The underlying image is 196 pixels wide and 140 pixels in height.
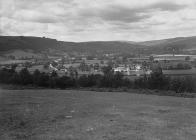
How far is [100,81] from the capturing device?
43688mm

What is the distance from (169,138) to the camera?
28.8 ft

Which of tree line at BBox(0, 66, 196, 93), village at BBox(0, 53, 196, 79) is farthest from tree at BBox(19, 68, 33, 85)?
village at BBox(0, 53, 196, 79)

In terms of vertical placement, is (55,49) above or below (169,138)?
above

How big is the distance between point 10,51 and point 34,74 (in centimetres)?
3300

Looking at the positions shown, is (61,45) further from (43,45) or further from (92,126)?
(92,126)

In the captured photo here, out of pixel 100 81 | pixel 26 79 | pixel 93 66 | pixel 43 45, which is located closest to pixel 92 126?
pixel 100 81


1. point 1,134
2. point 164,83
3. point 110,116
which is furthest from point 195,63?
point 1,134

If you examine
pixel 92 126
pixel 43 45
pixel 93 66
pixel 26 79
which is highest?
pixel 43 45

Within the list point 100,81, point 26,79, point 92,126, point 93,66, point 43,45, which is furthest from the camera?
point 43,45

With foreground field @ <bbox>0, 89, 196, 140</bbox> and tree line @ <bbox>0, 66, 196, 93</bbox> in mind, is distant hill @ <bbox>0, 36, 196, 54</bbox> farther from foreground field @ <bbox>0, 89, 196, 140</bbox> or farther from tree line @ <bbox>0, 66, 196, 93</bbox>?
foreground field @ <bbox>0, 89, 196, 140</bbox>

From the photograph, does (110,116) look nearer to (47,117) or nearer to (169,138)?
(47,117)

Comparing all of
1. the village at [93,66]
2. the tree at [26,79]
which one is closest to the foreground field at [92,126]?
the tree at [26,79]

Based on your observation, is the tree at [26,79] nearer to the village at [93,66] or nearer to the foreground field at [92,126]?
the village at [93,66]

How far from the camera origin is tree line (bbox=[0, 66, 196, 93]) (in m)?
40.3
